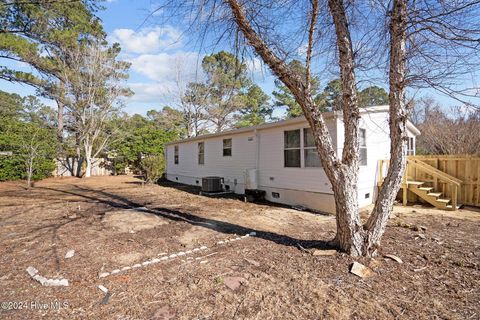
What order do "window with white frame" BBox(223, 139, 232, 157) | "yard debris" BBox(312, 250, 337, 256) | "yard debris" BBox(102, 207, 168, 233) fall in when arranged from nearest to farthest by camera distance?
"yard debris" BBox(312, 250, 337, 256) < "yard debris" BBox(102, 207, 168, 233) < "window with white frame" BBox(223, 139, 232, 157)

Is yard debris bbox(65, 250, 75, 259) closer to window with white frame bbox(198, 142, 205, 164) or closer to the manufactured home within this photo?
the manufactured home

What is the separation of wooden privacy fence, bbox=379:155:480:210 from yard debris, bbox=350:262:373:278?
5.76 m

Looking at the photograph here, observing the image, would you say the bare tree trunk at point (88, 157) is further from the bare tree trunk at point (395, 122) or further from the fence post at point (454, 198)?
the fence post at point (454, 198)

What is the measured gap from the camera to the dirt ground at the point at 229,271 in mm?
2461

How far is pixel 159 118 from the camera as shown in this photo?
927 inches

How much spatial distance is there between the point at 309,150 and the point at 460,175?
4829mm

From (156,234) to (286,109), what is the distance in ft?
63.3

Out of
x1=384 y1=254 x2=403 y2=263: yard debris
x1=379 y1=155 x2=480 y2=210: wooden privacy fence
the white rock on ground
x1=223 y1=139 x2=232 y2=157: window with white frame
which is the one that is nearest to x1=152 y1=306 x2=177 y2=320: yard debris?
the white rock on ground

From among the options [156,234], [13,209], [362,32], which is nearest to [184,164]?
[13,209]

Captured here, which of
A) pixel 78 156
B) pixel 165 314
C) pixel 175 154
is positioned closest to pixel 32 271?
pixel 165 314

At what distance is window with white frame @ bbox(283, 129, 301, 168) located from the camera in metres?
7.90

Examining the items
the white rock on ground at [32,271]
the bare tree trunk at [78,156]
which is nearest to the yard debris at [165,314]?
the white rock on ground at [32,271]

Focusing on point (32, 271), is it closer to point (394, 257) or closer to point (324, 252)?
point (324, 252)

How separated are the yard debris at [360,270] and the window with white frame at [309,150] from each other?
431 centimetres
